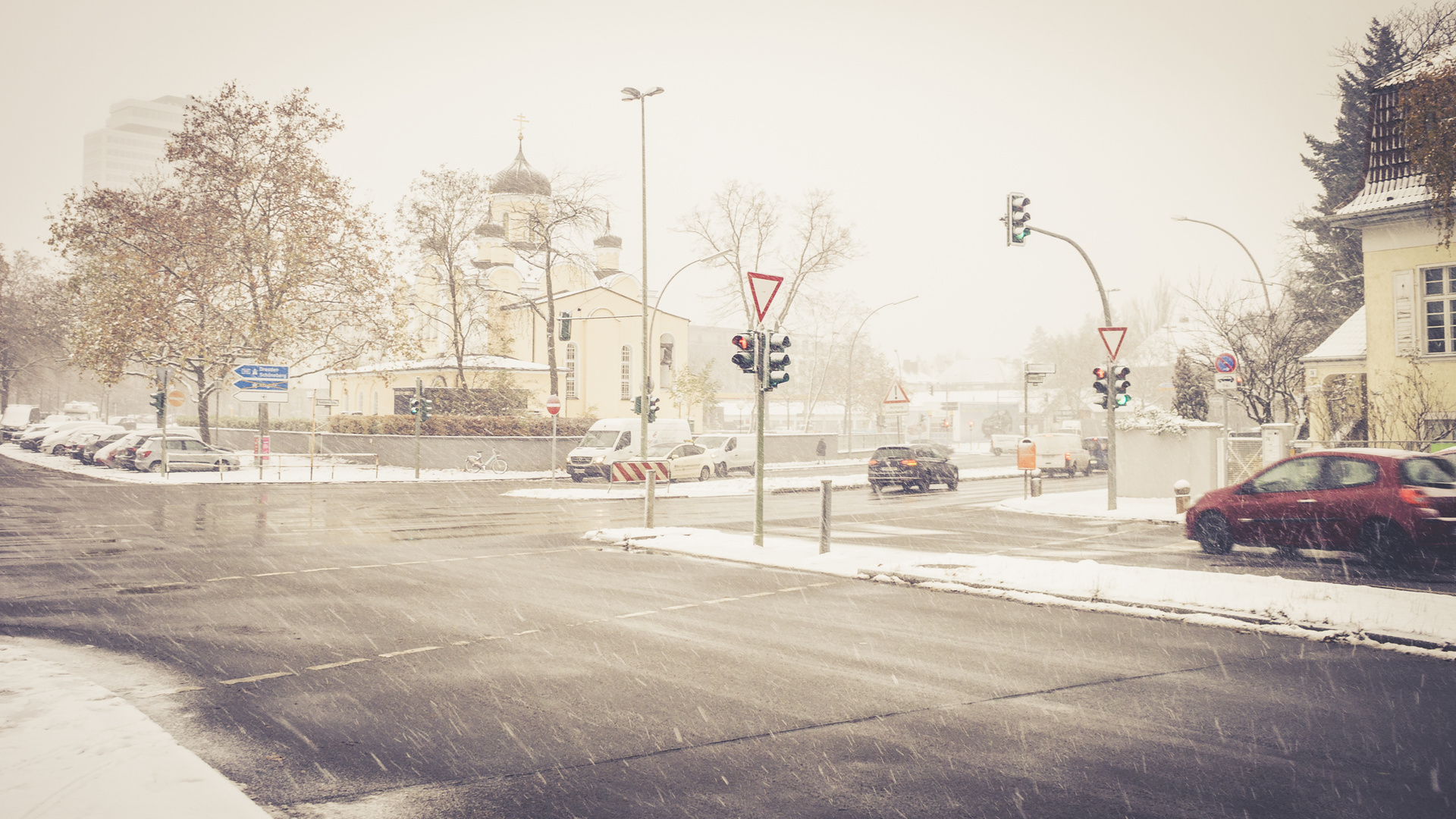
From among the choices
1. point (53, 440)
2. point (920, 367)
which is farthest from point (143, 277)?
point (920, 367)

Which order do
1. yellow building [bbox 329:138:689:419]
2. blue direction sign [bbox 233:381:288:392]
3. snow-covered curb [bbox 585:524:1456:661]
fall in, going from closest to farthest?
1. snow-covered curb [bbox 585:524:1456:661]
2. blue direction sign [bbox 233:381:288:392]
3. yellow building [bbox 329:138:689:419]

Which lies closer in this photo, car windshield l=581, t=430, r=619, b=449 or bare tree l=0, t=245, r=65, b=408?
car windshield l=581, t=430, r=619, b=449

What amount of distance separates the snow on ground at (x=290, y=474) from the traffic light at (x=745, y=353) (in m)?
23.6

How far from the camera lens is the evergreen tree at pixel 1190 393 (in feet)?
101

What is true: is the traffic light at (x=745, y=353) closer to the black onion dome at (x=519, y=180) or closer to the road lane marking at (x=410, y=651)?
the road lane marking at (x=410, y=651)

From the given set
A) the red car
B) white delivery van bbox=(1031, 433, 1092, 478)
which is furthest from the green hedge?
the red car

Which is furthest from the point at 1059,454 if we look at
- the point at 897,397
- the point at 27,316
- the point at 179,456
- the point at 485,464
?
the point at 27,316

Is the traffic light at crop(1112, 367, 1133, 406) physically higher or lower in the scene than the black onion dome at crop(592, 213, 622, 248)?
lower

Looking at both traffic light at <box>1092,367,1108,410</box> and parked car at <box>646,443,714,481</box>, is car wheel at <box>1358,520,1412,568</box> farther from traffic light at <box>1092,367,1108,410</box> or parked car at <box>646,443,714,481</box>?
parked car at <box>646,443,714,481</box>

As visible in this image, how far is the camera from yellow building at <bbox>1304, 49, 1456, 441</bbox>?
20.0 m

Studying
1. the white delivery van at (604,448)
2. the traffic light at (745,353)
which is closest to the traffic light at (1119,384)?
the traffic light at (745,353)

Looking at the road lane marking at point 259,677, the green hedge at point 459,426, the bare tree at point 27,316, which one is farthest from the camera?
the bare tree at point 27,316

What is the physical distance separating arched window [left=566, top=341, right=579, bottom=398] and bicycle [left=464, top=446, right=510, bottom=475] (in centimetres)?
1644

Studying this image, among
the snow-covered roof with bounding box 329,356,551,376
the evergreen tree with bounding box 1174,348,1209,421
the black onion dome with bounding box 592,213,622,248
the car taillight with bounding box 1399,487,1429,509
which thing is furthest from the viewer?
the black onion dome with bounding box 592,213,622,248
